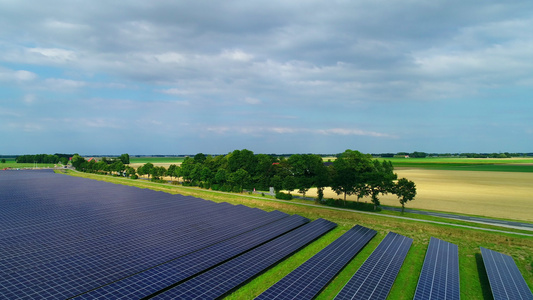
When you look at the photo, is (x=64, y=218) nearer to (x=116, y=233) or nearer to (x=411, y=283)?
(x=116, y=233)

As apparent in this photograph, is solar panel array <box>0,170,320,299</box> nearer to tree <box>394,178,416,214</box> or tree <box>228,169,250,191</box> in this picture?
tree <box>394,178,416,214</box>

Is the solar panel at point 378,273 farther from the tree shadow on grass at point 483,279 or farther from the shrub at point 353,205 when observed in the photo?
the shrub at point 353,205

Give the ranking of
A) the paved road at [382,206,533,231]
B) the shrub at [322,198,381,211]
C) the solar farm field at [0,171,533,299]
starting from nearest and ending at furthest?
1. the solar farm field at [0,171,533,299]
2. the paved road at [382,206,533,231]
3. the shrub at [322,198,381,211]

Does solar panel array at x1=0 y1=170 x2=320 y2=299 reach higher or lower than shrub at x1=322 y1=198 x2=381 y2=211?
higher

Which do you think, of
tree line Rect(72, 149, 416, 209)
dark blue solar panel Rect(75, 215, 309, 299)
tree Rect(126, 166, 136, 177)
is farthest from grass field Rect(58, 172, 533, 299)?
tree Rect(126, 166, 136, 177)

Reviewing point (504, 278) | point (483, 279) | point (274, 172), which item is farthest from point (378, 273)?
point (274, 172)

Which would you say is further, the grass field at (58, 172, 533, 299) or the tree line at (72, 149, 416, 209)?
the tree line at (72, 149, 416, 209)

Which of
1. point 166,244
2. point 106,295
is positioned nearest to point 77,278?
point 106,295

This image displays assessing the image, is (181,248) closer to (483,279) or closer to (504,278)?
(483,279)

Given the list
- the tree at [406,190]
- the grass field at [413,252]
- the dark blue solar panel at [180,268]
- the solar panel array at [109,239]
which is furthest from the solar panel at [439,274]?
the tree at [406,190]
